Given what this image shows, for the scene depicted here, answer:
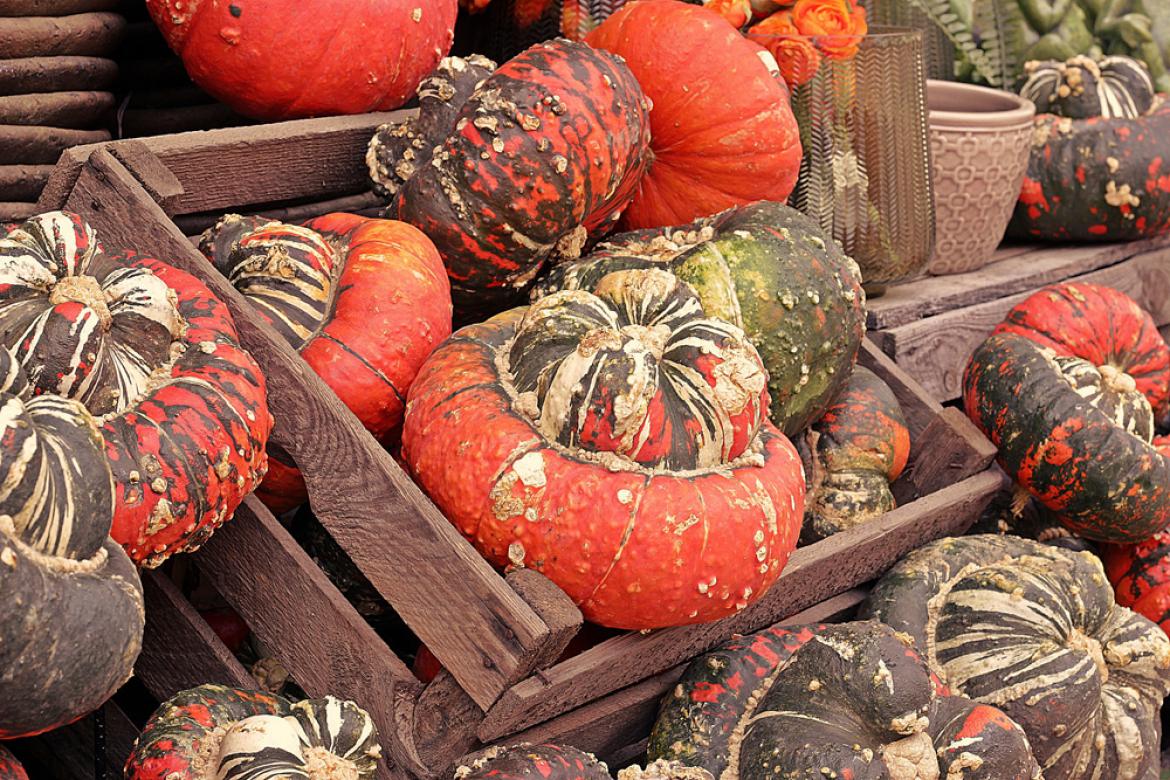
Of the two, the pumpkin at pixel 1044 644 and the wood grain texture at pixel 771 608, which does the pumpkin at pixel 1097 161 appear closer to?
the wood grain texture at pixel 771 608

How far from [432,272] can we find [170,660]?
0.66 m

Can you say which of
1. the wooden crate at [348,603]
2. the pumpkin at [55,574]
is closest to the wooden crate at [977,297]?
the wooden crate at [348,603]

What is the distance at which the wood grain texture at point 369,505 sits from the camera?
4.68ft

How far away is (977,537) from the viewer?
84.0 inches

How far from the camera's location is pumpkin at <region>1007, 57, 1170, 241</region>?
10.3ft

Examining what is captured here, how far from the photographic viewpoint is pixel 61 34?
6.13ft

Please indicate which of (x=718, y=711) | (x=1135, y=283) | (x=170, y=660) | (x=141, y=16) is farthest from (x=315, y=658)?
(x=1135, y=283)

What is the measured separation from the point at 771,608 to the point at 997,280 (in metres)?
1.44

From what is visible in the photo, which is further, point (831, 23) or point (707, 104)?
point (831, 23)

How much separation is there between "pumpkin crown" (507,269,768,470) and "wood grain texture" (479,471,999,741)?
11.0 inches

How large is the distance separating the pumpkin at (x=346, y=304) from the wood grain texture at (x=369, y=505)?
89 mm

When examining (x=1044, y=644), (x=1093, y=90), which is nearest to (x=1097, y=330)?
(x=1044, y=644)

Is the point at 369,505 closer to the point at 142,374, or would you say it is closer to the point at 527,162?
the point at 142,374

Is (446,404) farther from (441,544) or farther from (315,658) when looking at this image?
(315,658)
